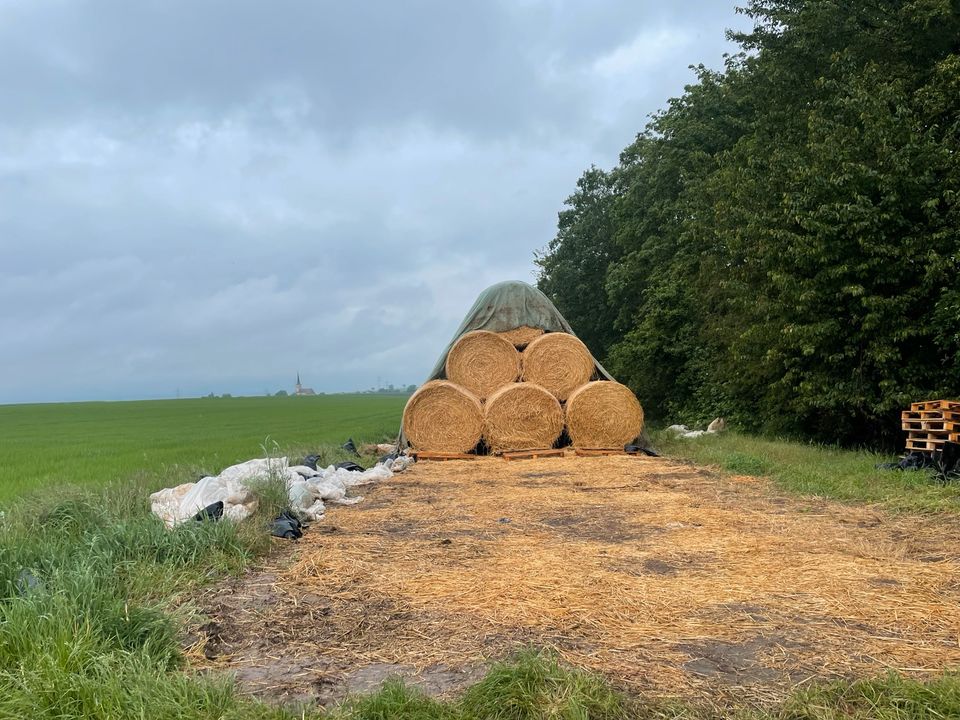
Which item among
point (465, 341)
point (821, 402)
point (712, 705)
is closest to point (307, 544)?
point (712, 705)

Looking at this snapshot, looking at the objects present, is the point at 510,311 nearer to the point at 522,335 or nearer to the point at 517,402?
the point at 522,335

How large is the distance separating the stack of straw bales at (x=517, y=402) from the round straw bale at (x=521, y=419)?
0.02 meters

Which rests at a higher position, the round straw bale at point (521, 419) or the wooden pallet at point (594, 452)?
the round straw bale at point (521, 419)

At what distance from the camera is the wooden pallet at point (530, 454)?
36.8ft

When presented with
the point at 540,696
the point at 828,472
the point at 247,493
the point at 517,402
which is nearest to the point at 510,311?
the point at 517,402

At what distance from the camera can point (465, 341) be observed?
40.5ft

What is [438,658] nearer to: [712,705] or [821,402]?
[712,705]

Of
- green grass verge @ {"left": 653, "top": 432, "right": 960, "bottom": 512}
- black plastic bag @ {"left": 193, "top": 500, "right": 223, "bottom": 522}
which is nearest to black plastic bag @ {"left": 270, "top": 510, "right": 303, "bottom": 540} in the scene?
black plastic bag @ {"left": 193, "top": 500, "right": 223, "bottom": 522}

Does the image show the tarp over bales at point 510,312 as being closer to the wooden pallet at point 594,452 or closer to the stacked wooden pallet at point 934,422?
the wooden pallet at point 594,452

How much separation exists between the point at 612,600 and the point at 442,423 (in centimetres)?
783

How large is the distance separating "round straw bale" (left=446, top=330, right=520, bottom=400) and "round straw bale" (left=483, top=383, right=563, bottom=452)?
0.65 metres

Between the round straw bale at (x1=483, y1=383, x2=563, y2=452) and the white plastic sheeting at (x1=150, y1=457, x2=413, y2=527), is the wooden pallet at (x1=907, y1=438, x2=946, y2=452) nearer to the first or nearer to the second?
the round straw bale at (x1=483, y1=383, x2=563, y2=452)

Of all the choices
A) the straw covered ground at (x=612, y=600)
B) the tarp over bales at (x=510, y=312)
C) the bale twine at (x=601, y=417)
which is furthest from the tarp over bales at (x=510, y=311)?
the straw covered ground at (x=612, y=600)

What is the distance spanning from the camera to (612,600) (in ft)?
12.0
